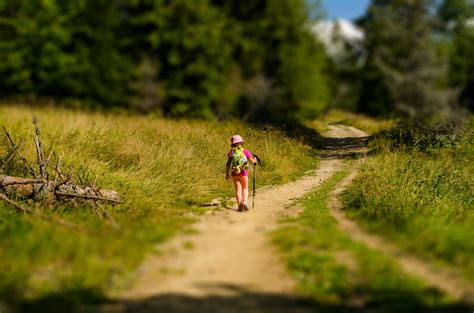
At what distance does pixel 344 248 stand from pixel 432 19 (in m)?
38.4

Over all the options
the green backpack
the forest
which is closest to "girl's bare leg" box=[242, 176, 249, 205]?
the green backpack

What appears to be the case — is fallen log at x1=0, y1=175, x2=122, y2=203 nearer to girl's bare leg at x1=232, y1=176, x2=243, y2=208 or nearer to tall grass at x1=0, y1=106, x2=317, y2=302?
tall grass at x1=0, y1=106, x2=317, y2=302

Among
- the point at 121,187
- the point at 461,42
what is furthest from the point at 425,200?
the point at 461,42

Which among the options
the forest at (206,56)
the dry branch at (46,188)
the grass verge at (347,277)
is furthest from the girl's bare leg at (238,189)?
the forest at (206,56)

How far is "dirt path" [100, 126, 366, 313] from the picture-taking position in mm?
5055

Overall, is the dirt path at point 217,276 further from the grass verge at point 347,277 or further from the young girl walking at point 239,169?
the young girl walking at point 239,169

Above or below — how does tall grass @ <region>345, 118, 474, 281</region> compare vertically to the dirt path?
above

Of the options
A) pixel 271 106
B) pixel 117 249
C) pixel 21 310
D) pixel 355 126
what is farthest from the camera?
pixel 271 106

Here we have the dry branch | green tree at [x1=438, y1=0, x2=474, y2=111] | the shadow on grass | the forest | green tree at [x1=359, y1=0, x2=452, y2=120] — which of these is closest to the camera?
the shadow on grass

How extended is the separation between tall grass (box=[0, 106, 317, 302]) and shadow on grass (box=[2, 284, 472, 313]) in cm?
18

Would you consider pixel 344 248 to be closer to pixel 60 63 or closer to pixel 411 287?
pixel 411 287

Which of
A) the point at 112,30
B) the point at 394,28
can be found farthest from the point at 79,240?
the point at 394,28

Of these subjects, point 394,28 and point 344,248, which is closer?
point 344,248

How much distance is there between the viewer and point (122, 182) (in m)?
10.6
